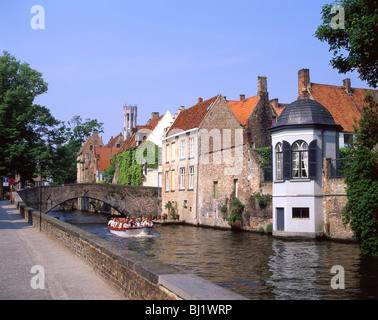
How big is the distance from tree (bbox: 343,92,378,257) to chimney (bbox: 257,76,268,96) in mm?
24344

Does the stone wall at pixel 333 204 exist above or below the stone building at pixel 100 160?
below

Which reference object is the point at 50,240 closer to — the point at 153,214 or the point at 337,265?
the point at 337,265

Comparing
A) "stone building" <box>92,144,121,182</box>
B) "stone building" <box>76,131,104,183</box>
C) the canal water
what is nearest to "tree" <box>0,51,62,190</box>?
the canal water

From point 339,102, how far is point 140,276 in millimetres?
36445

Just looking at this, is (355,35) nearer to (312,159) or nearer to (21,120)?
(312,159)

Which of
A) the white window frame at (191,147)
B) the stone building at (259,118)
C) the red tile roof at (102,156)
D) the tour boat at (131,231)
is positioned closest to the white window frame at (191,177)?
the white window frame at (191,147)

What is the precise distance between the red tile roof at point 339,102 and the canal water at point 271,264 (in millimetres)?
16081

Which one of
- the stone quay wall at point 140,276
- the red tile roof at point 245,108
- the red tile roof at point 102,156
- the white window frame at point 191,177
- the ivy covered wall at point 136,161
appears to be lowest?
the stone quay wall at point 140,276

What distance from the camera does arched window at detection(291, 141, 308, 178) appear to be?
2600cm

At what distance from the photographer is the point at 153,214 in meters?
46.1

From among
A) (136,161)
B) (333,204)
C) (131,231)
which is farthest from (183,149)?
(333,204)

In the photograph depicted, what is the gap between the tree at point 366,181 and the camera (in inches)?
763

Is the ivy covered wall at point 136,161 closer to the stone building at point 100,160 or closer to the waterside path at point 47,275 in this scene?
the stone building at point 100,160

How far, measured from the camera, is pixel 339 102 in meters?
40.1
